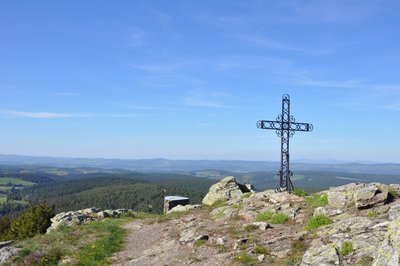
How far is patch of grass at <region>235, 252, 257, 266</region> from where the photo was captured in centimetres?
1450

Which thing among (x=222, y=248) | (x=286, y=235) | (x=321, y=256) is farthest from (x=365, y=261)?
(x=222, y=248)

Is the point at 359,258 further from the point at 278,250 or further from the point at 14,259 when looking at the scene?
the point at 14,259

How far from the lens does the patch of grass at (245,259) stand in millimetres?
14496

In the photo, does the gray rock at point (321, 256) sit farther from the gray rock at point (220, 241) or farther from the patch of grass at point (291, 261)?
the gray rock at point (220, 241)

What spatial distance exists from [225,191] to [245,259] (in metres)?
27.4

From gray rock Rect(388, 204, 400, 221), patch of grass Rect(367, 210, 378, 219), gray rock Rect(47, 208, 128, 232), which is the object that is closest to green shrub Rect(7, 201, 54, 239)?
gray rock Rect(47, 208, 128, 232)

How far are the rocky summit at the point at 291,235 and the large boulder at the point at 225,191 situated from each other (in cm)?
1295

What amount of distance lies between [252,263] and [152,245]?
10004mm

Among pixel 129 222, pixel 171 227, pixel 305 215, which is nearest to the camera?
pixel 305 215

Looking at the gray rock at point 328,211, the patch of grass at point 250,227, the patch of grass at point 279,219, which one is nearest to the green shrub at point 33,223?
the patch of grass at point 250,227

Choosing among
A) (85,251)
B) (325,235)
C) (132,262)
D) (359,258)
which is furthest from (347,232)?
(85,251)

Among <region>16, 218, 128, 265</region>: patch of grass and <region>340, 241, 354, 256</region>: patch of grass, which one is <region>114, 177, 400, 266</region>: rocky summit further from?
<region>16, 218, 128, 265</region>: patch of grass

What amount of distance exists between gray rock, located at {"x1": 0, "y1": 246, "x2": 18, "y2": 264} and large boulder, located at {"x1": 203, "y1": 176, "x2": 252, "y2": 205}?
22410 millimetres

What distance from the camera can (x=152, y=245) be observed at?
22672 millimetres
